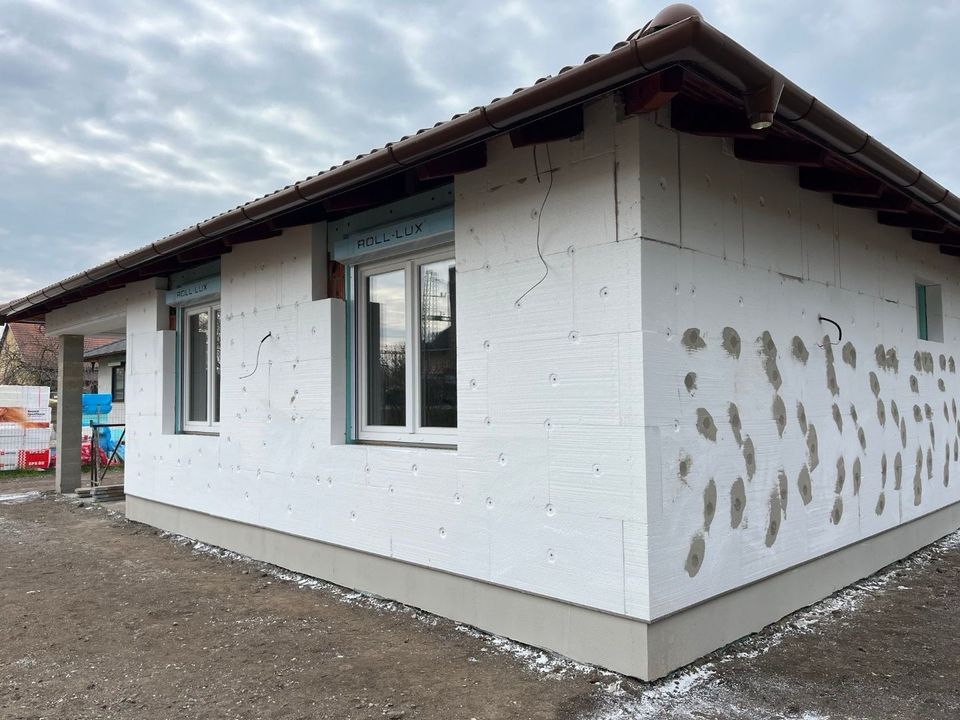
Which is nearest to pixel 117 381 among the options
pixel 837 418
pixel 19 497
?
pixel 19 497

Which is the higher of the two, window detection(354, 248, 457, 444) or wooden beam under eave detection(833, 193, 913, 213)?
wooden beam under eave detection(833, 193, 913, 213)

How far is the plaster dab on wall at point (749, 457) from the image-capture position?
441 cm

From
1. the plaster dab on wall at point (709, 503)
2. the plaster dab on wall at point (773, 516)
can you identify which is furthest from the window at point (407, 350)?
the plaster dab on wall at point (773, 516)

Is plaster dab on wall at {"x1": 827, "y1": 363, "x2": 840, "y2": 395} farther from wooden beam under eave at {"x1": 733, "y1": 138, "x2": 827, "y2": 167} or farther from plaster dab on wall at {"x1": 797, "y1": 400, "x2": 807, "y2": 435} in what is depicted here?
wooden beam under eave at {"x1": 733, "y1": 138, "x2": 827, "y2": 167}

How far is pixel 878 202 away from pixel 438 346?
378cm

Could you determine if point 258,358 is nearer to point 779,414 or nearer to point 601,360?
point 601,360

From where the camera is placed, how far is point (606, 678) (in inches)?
147

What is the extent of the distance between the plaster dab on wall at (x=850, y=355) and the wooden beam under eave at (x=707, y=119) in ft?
8.53

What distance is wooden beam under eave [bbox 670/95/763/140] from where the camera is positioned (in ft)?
12.4

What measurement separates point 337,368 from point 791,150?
3.81 metres

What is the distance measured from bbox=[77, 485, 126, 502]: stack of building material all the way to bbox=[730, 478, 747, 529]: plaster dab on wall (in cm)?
1043

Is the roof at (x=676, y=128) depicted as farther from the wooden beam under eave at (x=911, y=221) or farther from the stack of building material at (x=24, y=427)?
the stack of building material at (x=24, y=427)

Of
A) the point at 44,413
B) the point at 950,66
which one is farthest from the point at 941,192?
the point at 44,413

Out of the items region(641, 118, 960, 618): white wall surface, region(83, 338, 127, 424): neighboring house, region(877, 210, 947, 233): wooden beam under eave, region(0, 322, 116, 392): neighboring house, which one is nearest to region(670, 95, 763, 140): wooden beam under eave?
region(641, 118, 960, 618): white wall surface
